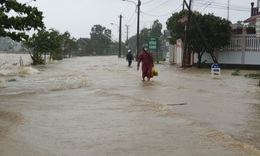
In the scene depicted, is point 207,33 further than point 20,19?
Yes

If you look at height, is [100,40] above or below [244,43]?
above

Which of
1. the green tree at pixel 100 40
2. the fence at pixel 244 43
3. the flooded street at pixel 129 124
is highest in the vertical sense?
the green tree at pixel 100 40

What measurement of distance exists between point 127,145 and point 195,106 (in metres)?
4.25

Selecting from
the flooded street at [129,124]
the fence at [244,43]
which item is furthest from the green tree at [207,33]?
the flooded street at [129,124]

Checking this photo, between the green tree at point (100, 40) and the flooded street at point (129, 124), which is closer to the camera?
the flooded street at point (129, 124)

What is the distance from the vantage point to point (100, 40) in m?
105

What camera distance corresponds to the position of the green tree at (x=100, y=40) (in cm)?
10488

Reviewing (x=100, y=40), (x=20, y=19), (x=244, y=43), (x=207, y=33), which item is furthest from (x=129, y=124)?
(x=100, y=40)

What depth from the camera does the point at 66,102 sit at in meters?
10.4

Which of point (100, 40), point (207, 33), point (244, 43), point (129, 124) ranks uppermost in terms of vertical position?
point (100, 40)

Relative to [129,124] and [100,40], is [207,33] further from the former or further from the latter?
[100,40]

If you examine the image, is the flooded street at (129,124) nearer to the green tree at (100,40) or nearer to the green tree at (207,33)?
the green tree at (207,33)

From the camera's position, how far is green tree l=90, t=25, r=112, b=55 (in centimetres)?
10488

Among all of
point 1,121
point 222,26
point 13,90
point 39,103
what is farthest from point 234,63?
point 1,121
